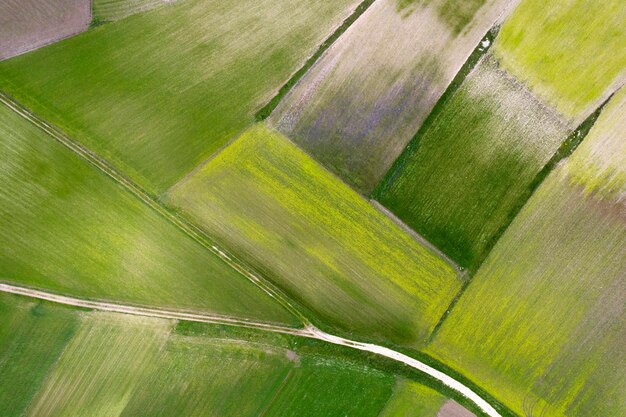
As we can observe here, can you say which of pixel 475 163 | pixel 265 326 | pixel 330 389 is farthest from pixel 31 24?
pixel 330 389

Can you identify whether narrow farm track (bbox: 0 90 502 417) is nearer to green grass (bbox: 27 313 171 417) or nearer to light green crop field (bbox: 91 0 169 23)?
green grass (bbox: 27 313 171 417)

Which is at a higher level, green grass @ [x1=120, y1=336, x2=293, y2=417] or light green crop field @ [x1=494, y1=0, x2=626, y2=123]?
light green crop field @ [x1=494, y1=0, x2=626, y2=123]

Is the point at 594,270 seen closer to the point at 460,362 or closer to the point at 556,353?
the point at 556,353

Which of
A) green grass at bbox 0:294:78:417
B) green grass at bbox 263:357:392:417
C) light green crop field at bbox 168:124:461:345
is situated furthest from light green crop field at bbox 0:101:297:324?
green grass at bbox 263:357:392:417

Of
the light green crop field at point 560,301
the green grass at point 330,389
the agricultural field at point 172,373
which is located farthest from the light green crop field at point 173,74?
the light green crop field at point 560,301

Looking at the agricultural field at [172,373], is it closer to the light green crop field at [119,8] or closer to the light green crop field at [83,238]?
the light green crop field at [83,238]

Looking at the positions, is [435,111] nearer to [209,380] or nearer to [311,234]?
[311,234]
